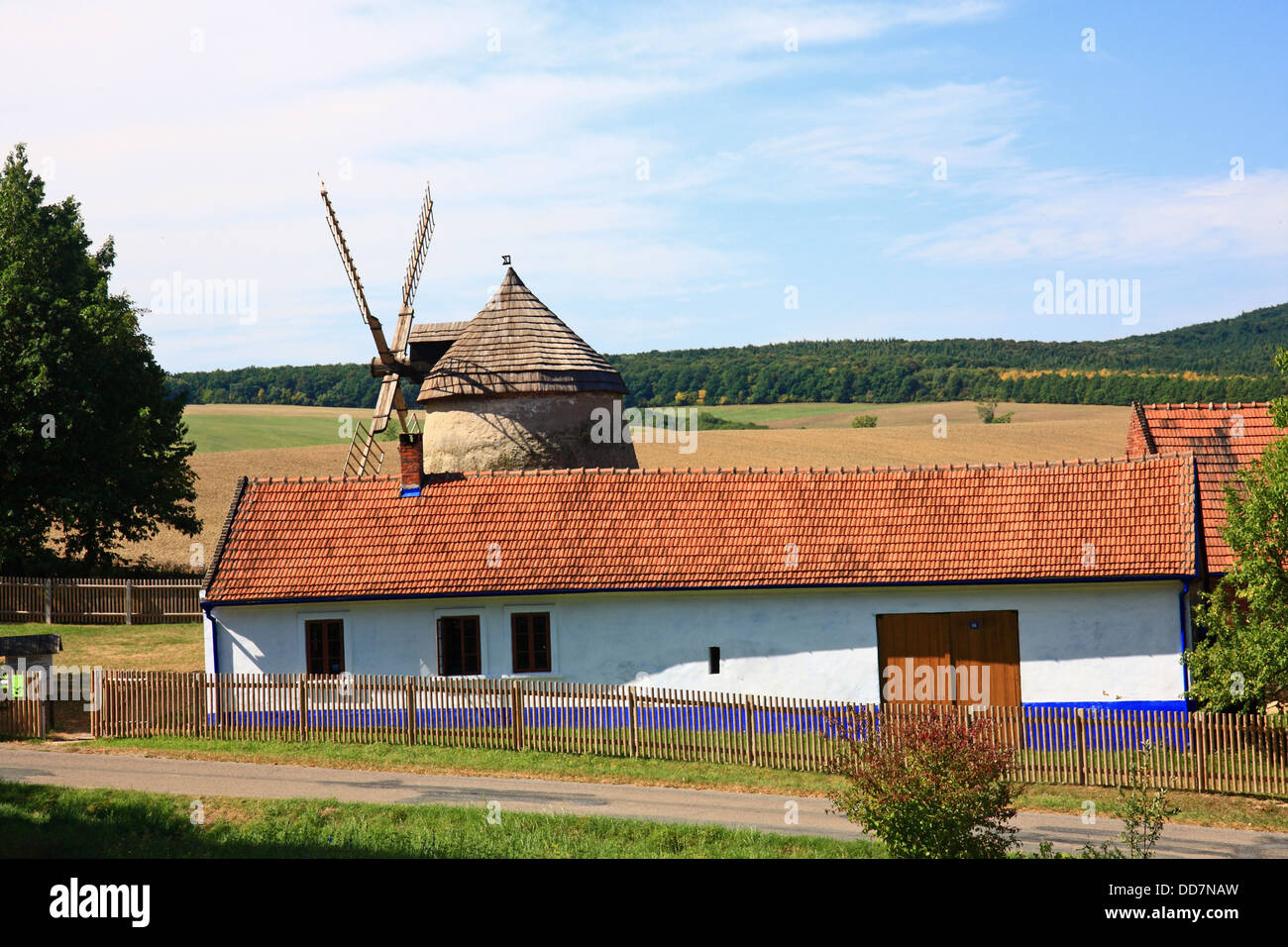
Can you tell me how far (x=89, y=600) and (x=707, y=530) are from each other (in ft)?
67.4

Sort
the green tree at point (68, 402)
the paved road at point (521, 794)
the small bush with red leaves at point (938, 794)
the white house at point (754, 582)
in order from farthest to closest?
1. the green tree at point (68, 402)
2. the white house at point (754, 582)
3. the paved road at point (521, 794)
4. the small bush with red leaves at point (938, 794)

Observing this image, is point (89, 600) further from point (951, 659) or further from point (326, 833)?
point (951, 659)

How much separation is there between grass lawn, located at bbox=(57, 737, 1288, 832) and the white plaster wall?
273cm

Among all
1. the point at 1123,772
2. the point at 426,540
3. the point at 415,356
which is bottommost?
the point at 1123,772

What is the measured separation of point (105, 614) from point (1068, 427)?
67.9 m

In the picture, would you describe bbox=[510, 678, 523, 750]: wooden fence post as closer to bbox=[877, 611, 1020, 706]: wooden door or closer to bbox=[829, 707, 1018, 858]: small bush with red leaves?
bbox=[877, 611, 1020, 706]: wooden door

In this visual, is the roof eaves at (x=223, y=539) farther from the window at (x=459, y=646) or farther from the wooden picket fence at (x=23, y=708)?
the window at (x=459, y=646)

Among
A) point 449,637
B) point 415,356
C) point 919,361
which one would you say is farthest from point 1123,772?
point 919,361

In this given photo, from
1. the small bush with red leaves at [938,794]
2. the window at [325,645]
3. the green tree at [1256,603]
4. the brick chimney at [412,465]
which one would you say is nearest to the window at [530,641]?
the window at [325,645]

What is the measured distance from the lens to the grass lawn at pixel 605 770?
758 inches

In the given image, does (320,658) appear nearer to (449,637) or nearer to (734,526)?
(449,637)

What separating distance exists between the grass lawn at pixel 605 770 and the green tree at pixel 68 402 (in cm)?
1847

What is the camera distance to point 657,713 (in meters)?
22.2

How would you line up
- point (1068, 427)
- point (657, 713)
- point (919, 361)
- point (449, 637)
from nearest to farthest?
point (657, 713), point (449, 637), point (1068, 427), point (919, 361)
